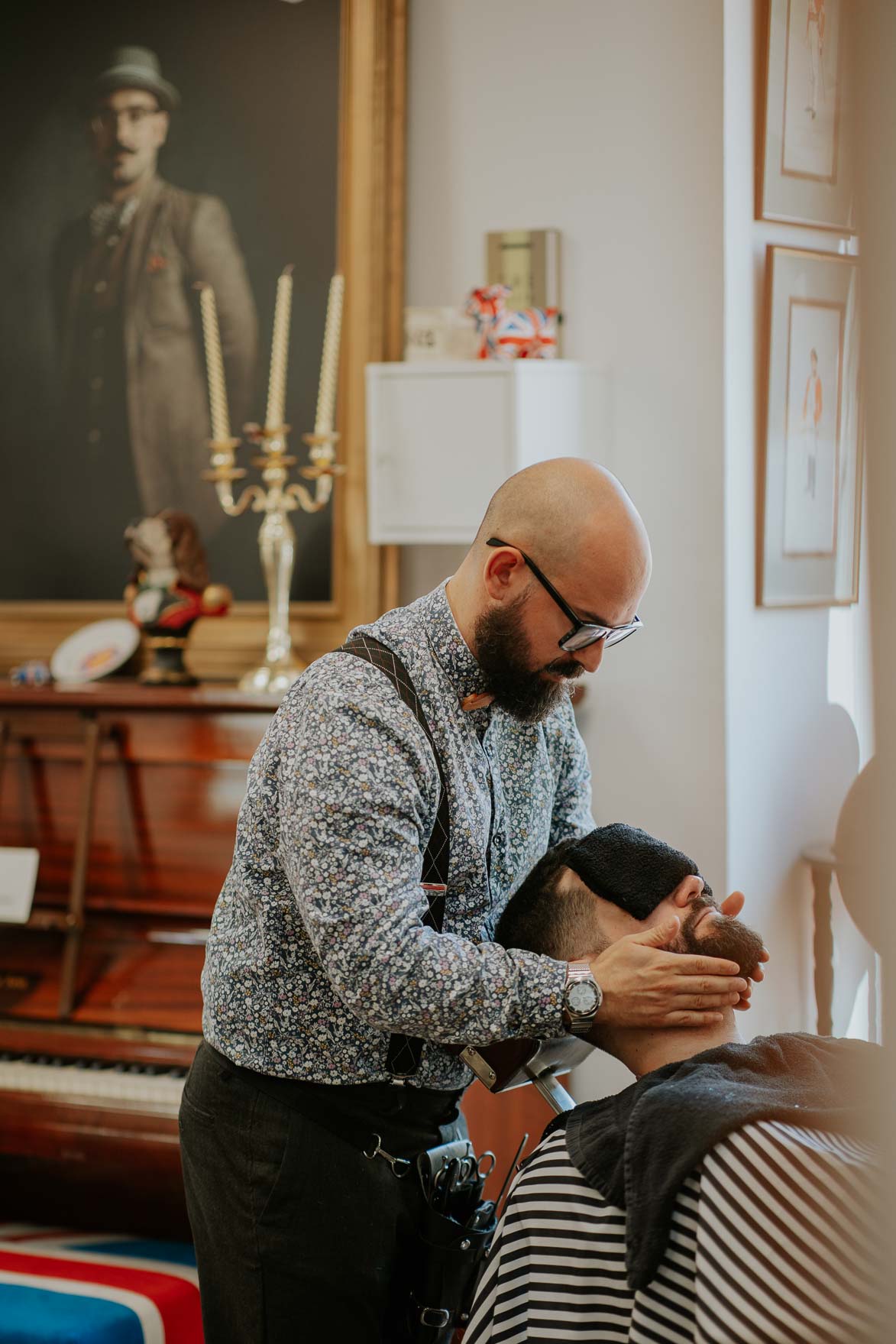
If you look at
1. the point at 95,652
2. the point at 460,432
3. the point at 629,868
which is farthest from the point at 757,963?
the point at 95,652

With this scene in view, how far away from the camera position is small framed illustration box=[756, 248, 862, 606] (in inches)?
115

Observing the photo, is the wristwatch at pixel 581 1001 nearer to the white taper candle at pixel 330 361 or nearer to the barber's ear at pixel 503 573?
the barber's ear at pixel 503 573

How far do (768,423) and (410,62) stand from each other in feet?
4.11

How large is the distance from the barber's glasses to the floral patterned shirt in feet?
0.39

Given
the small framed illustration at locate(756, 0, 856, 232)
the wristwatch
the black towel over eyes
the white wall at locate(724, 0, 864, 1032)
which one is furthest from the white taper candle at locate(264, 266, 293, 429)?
the wristwatch

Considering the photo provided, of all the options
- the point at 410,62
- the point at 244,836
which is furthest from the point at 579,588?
the point at 410,62

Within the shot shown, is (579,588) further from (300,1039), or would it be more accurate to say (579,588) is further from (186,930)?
(186,930)

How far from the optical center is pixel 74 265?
3326 millimetres

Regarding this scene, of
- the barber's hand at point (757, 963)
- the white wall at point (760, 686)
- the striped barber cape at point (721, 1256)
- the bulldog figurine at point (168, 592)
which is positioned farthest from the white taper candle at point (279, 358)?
the striped barber cape at point (721, 1256)

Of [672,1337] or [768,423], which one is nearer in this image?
[672,1337]

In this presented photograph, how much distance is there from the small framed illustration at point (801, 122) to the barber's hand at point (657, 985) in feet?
6.77

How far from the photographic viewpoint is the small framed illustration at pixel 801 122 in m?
2.84

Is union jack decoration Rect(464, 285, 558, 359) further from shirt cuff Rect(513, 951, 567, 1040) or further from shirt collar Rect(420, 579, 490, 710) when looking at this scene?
shirt cuff Rect(513, 951, 567, 1040)

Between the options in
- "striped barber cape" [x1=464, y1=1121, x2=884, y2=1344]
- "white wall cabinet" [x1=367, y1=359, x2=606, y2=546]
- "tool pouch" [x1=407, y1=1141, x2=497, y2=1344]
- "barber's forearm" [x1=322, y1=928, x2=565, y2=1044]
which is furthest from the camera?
"white wall cabinet" [x1=367, y1=359, x2=606, y2=546]
